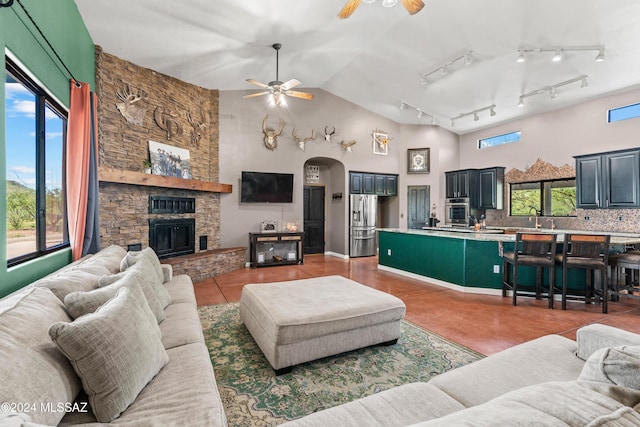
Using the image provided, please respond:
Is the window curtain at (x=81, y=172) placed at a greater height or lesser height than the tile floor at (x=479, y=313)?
greater

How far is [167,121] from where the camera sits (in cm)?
538

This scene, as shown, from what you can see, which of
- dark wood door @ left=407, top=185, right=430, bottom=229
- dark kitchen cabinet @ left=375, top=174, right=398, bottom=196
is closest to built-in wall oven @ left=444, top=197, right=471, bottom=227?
dark wood door @ left=407, top=185, right=430, bottom=229

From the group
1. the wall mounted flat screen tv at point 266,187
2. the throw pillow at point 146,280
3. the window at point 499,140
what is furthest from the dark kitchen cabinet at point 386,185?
the throw pillow at point 146,280

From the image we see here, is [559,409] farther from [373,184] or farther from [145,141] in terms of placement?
[373,184]

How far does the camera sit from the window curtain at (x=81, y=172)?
3018 mm

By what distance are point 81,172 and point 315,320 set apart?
2.92 meters

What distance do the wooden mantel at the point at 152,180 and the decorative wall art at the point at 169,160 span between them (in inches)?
11.0

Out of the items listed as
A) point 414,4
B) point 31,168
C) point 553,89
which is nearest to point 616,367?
point 414,4

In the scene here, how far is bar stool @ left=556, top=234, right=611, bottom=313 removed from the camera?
11.5 feet

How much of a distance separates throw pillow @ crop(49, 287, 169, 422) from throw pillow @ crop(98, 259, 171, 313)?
0.59m

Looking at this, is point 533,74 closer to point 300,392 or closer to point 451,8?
point 451,8

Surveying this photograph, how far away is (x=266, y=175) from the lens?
22.3 feet

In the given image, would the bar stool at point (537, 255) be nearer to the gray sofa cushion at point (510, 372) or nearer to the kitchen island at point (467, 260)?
the kitchen island at point (467, 260)

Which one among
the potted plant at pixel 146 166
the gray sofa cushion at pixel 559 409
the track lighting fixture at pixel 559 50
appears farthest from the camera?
the potted plant at pixel 146 166
